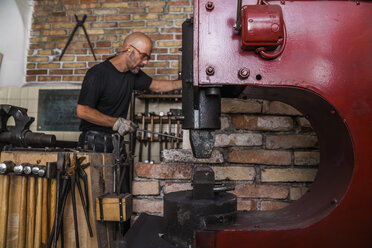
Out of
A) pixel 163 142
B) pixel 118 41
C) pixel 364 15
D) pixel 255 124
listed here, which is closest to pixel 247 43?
pixel 364 15

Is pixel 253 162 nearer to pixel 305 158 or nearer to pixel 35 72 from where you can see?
pixel 305 158

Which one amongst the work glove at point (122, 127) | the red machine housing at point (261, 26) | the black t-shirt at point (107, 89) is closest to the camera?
the red machine housing at point (261, 26)

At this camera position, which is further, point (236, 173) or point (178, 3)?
point (178, 3)

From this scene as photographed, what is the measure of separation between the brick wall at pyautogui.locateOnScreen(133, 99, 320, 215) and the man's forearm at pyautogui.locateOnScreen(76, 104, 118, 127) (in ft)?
2.80

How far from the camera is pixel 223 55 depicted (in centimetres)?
65

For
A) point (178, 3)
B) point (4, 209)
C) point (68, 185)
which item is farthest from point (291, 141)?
point (178, 3)

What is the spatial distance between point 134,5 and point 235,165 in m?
2.67

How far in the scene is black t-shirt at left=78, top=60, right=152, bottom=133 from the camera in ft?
7.00

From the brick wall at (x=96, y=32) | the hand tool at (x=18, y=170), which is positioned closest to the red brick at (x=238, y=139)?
the hand tool at (x=18, y=170)

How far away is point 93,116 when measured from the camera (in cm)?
204

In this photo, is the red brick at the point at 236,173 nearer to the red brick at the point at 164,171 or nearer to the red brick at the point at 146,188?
the red brick at the point at 164,171

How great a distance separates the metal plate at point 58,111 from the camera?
122 inches

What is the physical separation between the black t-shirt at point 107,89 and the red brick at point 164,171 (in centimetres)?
97

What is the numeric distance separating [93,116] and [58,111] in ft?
4.39
